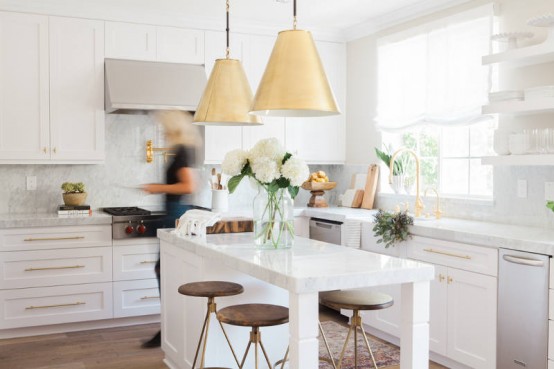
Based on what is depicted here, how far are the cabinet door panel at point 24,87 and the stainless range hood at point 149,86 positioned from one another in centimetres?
52

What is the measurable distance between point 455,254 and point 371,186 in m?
1.90

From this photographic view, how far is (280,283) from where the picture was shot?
2605mm

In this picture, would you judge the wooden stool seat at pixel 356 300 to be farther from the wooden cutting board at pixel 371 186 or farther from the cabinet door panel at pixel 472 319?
the wooden cutting board at pixel 371 186

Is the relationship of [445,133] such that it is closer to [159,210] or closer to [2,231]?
[159,210]

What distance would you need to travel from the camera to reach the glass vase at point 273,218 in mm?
3264

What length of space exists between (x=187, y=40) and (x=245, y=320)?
355 cm

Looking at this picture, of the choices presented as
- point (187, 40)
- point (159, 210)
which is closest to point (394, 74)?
point (187, 40)

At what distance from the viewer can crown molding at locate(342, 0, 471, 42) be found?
5.16 meters

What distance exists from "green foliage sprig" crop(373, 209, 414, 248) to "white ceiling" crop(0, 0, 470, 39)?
1.73m

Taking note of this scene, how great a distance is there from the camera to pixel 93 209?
580 cm

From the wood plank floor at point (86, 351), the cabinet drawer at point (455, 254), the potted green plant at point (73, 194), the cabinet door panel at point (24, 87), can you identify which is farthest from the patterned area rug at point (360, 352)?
the cabinet door panel at point (24, 87)

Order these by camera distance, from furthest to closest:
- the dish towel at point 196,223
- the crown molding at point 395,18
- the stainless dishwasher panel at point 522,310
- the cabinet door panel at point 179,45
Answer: the cabinet door panel at point 179,45 → the crown molding at point 395,18 → the dish towel at point 196,223 → the stainless dishwasher panel at point 522,310

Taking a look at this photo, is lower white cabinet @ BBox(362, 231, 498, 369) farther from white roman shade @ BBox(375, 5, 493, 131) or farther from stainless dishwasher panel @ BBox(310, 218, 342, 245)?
white roman shade @ BBox(375, 5, 493, 131)

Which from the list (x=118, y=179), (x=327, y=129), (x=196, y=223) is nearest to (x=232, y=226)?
(x=196, y=223)
